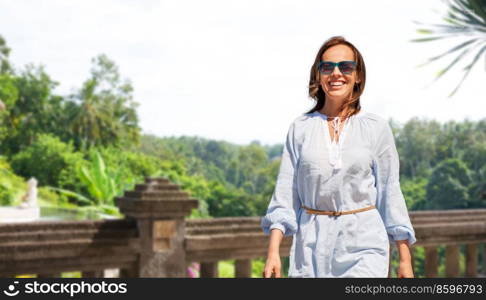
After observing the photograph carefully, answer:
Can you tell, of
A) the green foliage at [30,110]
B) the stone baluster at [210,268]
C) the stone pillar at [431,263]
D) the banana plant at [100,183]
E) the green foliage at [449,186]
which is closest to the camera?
the stone baluster at [210,268]

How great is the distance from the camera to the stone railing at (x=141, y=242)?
2775mm

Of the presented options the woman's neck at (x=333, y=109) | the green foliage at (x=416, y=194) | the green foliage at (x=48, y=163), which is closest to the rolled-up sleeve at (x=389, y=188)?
the woman's neck at (x=333, y=109)

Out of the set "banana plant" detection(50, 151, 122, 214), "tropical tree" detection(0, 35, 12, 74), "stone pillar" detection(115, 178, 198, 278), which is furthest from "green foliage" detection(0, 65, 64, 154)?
"stone pillar" detection(115, 178, 198, 278)

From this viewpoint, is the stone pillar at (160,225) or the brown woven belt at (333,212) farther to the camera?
the stone pillar at (160,225)

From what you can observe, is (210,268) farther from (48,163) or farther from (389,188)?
(48,163)

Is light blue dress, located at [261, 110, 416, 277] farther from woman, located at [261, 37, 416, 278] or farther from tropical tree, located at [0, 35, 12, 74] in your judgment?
tropical tree, located at [0, 35, 12, 74]

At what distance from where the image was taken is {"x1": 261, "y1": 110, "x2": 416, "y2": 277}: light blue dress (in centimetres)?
138

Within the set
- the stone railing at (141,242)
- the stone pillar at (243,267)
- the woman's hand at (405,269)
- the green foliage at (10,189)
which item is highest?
the woman's hand at (405,269)

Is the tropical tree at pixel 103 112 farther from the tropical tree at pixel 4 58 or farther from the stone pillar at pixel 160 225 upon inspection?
the stone pillar at pixel 160 225

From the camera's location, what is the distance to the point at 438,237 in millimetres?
3637

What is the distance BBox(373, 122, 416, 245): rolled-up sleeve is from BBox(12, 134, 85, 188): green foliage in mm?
30249

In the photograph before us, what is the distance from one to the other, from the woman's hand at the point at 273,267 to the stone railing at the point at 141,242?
168 cm

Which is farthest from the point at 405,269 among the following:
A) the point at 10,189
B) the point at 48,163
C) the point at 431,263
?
the point at 48,163

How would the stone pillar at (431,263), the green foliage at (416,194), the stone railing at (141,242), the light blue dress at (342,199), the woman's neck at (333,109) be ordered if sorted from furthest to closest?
1. the green foliage at (416,194)
2. the stone pillar at (431,263)
3. the stone railing at (141,242)
4. the woman's neck at (333,109)
5. the light blue dress at (342,199)
